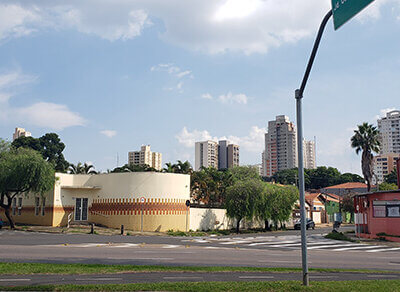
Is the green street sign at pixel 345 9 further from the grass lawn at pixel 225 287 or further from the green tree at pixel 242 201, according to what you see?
the green tree at pixel 242 201

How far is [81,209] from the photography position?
40.8 metres

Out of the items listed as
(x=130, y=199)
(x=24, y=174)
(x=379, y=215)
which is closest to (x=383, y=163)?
(x=379, y=215)

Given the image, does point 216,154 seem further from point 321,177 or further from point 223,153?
point 321,177

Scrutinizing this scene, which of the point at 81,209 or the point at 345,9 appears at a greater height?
the point at 345,9

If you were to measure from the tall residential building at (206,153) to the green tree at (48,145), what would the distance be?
100.0 meters

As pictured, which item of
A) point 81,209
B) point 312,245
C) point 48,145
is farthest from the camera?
point 48,145

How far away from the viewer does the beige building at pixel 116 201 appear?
1492 inches

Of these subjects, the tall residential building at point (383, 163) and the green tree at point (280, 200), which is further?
the tall residential building at point (383, 163)

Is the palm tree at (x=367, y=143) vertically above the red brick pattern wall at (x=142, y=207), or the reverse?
the palm tree at (x=367, y=143)

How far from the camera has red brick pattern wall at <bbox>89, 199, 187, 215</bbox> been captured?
124 ft

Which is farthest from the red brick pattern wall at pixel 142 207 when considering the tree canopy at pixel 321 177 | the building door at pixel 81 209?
the tree canopy at pixel 321 177

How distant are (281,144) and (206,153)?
1412 inches

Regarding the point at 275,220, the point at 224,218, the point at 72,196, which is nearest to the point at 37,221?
the point at 72,196

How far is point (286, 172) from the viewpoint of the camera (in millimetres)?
133375
